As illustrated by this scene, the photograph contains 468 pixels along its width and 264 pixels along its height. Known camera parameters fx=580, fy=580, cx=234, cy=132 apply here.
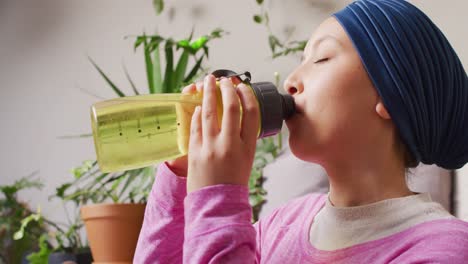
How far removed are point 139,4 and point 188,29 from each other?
308 millimetres

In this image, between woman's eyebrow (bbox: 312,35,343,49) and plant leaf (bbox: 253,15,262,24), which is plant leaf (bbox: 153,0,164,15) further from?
woman's eyebrow (bbox: 312,35,343,49)

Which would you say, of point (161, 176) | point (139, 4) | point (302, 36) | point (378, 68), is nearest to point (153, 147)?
point (161, 176)

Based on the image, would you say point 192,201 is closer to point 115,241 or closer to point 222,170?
point 222,170

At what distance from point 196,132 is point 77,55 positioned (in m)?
2.15

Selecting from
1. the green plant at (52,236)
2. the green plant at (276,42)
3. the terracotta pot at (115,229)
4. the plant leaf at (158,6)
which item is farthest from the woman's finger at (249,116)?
the plant leaf at (158,6)

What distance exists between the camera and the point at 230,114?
606 mm

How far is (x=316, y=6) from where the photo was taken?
1.91m

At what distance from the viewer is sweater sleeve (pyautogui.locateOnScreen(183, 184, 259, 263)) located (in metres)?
0.56

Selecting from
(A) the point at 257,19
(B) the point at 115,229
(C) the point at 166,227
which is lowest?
(B) the point at 115,229

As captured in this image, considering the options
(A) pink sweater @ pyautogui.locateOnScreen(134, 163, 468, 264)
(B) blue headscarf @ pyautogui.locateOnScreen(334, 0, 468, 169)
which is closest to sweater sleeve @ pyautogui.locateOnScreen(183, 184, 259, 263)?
(A) pink sweater @ pyautogui.locateOnScreen(134, 163, 468, 264)

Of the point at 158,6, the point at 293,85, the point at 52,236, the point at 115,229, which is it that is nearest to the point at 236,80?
the point at 293,85

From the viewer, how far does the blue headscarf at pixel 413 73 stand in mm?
687

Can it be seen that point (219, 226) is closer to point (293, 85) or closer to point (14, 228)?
point (293, 85)

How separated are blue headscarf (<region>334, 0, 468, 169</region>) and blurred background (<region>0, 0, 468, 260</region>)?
116 cm
